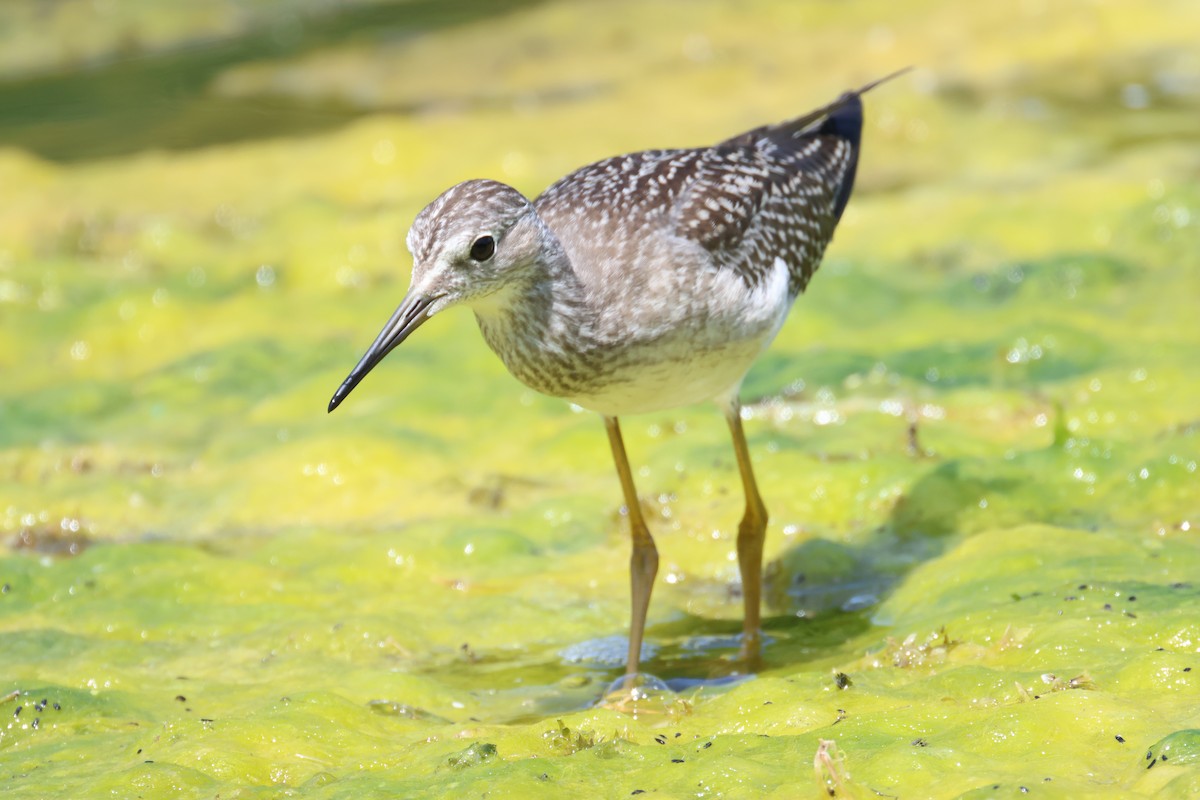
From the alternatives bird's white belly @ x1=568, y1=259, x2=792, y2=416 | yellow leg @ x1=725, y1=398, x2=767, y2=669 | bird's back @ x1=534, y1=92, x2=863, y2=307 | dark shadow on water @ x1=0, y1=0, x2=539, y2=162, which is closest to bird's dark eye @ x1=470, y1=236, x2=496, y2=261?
bird's back @ x1=534, y1=92, x2=863, y2=307

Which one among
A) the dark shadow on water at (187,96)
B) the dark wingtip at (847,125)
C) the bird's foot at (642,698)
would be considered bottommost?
the bird's foot at (642,698)

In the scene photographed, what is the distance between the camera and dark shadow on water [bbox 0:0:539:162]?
11805mm

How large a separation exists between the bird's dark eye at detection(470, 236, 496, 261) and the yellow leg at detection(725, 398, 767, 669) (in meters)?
1.34

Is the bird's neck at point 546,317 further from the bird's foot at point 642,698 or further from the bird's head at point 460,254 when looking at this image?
the bird's foot at point 642,698

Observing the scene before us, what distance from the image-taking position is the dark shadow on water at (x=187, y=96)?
1180 cm

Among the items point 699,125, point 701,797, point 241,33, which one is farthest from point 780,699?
point 241,33

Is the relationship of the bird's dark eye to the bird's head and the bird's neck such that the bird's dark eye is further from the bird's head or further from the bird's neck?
the bird's neck

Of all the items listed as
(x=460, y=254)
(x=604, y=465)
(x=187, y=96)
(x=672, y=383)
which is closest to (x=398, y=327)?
(x=460, y=254)

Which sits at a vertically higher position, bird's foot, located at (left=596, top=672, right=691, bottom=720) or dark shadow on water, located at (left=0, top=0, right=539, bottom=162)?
dark shadow on water, located at (left=0, top=0, right=539, bottom=162)

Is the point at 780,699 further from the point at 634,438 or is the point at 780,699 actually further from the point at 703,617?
the point at 634,438

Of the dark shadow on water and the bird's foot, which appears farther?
the dark shadow on water

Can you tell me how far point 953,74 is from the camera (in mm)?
11625

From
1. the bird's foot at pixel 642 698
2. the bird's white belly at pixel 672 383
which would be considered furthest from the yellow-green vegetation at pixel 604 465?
the bird's white belly at pixel 672 383

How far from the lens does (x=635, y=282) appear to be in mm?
4730
